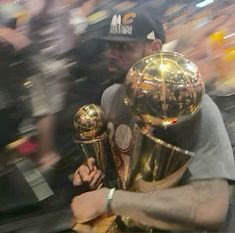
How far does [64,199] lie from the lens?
1380 mm

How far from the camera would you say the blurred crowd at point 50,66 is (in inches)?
46.2

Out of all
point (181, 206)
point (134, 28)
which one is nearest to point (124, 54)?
point (134, 28)

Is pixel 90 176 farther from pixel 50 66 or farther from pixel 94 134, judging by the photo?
pixel 50 66

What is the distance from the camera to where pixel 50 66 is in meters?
1.20

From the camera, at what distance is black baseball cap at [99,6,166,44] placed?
3.68 feet

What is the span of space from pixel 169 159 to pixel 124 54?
40 centimetres

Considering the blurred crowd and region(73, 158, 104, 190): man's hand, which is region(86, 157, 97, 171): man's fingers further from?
the blurred crowd

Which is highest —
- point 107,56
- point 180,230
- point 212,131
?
point 107,56

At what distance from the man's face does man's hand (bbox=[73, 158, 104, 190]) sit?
26 centimetres

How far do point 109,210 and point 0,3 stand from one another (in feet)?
1.95

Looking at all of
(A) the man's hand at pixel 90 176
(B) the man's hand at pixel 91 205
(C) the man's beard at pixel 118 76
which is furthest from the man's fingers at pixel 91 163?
(C) the man's beard at pixel 118 76

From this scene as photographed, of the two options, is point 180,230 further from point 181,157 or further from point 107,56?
point 107,56

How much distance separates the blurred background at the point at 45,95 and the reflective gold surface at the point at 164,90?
1.13ft

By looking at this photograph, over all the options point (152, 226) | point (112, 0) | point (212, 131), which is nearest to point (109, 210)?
point (152, 226)
